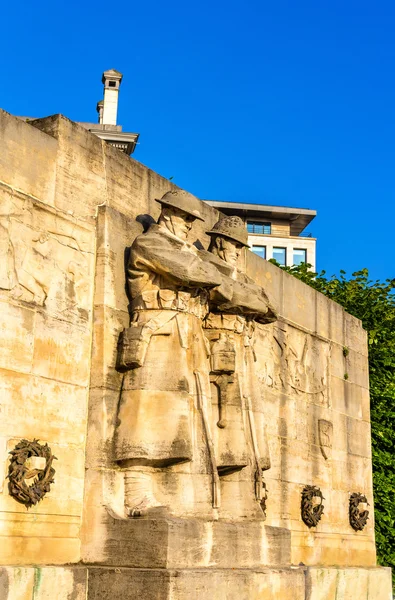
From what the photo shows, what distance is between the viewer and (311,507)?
14.2 m

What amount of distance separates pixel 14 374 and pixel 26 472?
0.88 metres

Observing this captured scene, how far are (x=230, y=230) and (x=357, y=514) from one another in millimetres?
5966

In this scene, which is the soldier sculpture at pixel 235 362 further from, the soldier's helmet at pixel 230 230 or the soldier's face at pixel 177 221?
the soldier's face at pixel 177 221

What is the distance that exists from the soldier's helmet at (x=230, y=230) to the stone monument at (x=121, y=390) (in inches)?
0.8

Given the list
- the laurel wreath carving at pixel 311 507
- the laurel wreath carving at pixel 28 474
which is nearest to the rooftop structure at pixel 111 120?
the laurel wreath carving at pixel 311 507

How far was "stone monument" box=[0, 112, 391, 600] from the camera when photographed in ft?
29.9

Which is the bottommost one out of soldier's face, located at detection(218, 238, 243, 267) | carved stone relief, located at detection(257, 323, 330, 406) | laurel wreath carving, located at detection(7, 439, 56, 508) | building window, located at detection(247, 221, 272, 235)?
laurel wreath carving, located at detection(7, 439, 56, 508)

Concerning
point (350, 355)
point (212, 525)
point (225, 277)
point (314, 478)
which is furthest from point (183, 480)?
point (350, 355)

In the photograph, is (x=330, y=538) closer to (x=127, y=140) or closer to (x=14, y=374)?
(x=14, y=374)

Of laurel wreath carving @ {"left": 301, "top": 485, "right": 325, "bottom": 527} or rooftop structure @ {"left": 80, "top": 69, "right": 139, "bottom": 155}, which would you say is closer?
laurel wreath carving @ {"left": 301, "top": 485, "right": 325, "bottom": 527}

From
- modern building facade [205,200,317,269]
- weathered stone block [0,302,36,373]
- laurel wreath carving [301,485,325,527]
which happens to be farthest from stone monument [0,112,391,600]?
modern building facade [205,200,317,269]

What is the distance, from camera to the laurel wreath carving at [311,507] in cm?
1416

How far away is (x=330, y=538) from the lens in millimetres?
14867

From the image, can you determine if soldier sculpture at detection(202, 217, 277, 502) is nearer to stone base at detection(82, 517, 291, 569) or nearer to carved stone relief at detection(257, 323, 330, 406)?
stone base at detection(82, 517, 291, 569)
